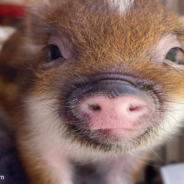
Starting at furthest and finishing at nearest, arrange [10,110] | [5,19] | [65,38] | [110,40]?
[5,19] < [10,110] < [65,38] < [110,40]

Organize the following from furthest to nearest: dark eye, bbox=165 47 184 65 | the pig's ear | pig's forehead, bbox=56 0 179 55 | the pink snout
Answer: the pig's ear, dark eye, bbox=165 47 184 65, pig's forehead, bbox=56 0 179 55, the pink snout

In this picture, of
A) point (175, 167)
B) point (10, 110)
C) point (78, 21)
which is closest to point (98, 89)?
point (78, 21)

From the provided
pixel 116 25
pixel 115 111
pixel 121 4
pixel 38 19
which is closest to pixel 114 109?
pixel 115 111

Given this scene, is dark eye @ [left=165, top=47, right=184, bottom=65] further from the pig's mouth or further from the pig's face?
the pig's mouth

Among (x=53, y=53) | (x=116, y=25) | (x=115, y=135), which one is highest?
(x=116, y=25)

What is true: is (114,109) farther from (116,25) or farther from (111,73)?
(116,25)

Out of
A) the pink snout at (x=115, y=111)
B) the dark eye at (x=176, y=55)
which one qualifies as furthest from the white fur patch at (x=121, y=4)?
the pink snout at (x=115, y=111)

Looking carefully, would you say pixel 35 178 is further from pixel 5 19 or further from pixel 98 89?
pixel 5 19

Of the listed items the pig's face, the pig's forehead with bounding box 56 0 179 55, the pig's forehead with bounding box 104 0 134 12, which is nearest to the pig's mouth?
the pig's face
